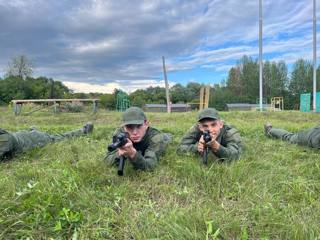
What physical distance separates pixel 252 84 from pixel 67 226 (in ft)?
229

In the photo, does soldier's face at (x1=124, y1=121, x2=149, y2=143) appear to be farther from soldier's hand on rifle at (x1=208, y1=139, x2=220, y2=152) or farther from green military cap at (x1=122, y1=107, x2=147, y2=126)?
soldier's hand on rifle at (x1=208, y1=139, x2=220, y2=152)

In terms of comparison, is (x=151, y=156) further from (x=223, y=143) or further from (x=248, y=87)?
(x=248, y=87)

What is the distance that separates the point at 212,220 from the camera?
2.29 m

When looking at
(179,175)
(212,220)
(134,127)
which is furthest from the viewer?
(134,127)

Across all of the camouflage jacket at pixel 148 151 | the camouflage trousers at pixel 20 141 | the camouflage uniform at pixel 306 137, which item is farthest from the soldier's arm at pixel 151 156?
the camouflage uniform at pixel 306 137

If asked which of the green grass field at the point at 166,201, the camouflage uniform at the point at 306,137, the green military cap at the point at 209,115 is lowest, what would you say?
the green grass field at the point at 166,201

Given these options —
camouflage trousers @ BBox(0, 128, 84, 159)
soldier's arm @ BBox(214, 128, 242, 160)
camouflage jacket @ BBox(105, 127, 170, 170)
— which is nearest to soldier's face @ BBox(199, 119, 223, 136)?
soldier's arm @ BBox(214, 128, 242, 160)

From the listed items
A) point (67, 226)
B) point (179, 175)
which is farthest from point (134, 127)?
point (67, 226)

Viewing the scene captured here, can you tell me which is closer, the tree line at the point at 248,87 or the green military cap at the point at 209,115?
the green military cap at the point at 209,115

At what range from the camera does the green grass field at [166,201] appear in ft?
7.32

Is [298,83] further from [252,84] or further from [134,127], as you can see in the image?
[134,127]

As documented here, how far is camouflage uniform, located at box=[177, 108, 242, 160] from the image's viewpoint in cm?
381

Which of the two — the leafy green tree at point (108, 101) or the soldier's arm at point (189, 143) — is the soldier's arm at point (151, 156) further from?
the leafy green tree at point (108, 101)

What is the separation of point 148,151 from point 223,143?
3.34 ft
